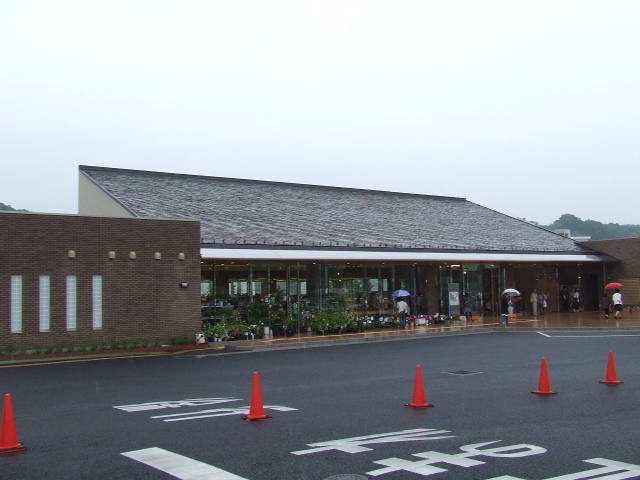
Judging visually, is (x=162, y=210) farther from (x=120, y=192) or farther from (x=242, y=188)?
(x=242, y=188)

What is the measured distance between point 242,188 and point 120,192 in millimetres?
8353

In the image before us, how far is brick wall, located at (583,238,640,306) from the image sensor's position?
43.4m

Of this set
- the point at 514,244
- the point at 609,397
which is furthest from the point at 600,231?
the point at 609,397

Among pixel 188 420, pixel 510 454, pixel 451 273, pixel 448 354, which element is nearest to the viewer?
pixel 510 454

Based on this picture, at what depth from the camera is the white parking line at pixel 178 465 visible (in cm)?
743

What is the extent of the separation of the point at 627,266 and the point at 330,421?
37.7 meters

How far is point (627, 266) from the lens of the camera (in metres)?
43.9

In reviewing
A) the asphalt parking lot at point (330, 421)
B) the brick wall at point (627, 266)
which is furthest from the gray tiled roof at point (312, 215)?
the asphalt parking lot at point (330, 421)

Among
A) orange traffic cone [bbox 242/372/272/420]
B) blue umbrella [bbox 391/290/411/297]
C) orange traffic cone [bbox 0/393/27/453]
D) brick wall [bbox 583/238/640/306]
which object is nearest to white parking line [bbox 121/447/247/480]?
orange traffic cone [bbox 0/393/27/453]

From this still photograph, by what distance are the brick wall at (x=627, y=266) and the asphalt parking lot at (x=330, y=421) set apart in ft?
83.8

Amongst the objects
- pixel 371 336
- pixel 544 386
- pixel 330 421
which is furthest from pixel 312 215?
pixel 330 421

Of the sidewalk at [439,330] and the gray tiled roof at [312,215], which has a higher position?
the gray tiled roof at [312,215]

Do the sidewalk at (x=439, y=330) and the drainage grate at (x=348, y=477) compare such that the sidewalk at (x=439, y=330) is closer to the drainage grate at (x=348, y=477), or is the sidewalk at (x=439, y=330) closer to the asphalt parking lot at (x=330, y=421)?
the asphalt parking lot at (x=330, y=421)

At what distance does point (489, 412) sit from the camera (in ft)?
36.9
